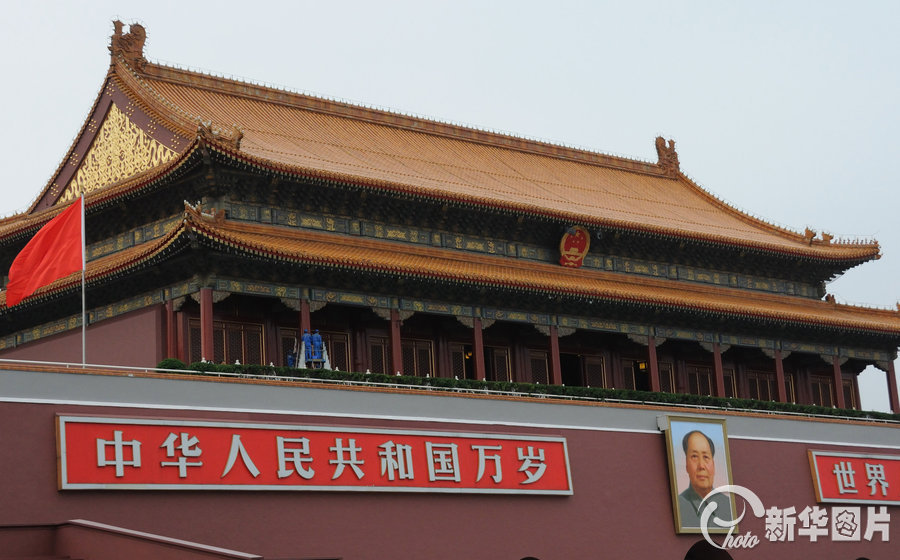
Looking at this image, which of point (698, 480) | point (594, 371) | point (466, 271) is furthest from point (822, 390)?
point (466, 271)

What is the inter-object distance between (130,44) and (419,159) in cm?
717

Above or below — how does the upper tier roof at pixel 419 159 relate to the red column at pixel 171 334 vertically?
above

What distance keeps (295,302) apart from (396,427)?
12.1 feet

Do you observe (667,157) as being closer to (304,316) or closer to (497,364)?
(497,364)

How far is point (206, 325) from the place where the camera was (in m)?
24.6

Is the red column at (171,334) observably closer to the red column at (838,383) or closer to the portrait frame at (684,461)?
the portrait frame at (684,461)

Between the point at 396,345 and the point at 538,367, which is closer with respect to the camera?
the point at 396,345

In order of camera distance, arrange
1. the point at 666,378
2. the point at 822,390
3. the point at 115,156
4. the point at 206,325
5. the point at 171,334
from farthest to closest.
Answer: the point at 822,390 < the point at 666,378 < the point at 115,156 < the point at 171,334 < the point at 206,325

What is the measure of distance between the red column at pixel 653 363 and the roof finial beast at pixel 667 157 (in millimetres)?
10838

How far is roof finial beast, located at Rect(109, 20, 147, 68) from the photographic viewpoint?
30.3 m

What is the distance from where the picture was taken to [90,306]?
1088 inches

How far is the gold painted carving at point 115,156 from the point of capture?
92.6 ft

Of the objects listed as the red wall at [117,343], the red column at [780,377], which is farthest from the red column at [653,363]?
the red wall at [117,343]

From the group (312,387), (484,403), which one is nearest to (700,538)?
(484,403)
